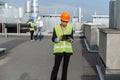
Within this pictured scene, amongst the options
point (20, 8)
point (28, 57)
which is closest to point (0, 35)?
point (28, 57)

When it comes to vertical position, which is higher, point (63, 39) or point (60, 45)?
point (63, 39)

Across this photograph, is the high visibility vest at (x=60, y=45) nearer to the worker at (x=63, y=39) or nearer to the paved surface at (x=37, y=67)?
the worker at (x=63, y=39)

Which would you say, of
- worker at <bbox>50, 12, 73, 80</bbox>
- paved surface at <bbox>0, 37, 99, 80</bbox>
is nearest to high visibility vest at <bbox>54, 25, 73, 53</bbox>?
worker at <bbox>50, 12, 73, 80</bbox>

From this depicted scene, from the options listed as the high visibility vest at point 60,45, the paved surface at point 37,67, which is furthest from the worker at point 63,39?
the paved surface at point 37,67

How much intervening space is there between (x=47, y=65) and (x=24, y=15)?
1498 inches

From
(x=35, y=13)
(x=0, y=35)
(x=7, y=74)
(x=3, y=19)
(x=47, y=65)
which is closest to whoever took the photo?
(x=7, y=74)

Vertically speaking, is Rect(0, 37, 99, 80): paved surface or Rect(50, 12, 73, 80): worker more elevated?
Rect(50, 12, 73, 80): worker

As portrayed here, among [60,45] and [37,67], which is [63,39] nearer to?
[60,45]

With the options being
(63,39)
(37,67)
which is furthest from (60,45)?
(37,67)

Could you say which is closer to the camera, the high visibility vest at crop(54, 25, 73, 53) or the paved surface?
the high visibility vest at crop(54, 25, 73, 53)

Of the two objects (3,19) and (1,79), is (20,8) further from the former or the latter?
(1,79)

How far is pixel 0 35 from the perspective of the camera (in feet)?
96.3

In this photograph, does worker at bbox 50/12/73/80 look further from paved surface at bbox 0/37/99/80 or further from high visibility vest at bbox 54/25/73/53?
paved surface at bbox 0/37/99/80

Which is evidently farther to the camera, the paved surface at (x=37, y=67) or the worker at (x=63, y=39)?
the paved surface at (x=37, y=67)
